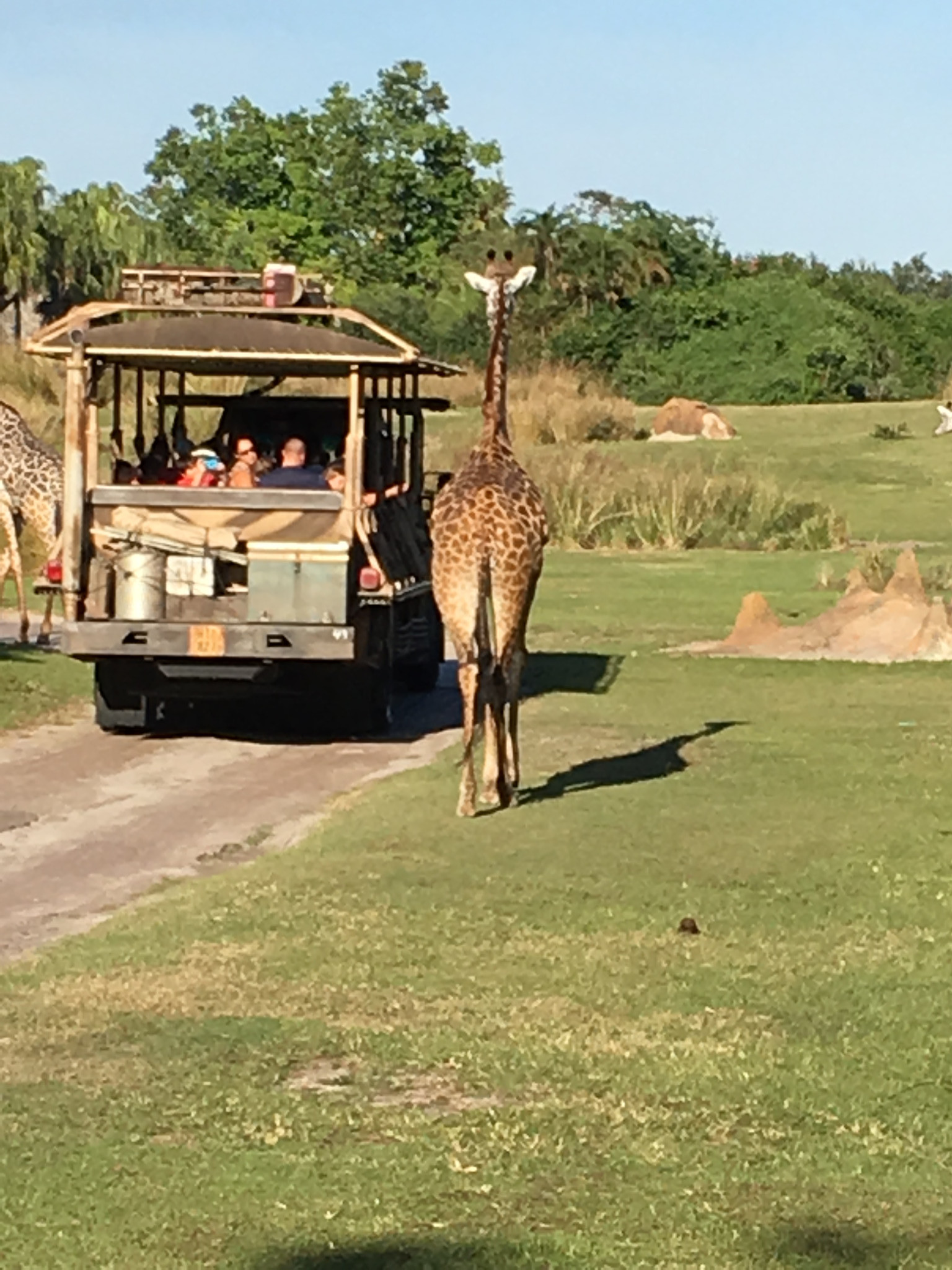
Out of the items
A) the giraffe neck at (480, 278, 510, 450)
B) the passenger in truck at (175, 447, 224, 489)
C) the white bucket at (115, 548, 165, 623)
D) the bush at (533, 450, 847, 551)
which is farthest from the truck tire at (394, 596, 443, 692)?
the bush at (533, 450, 847, 551)

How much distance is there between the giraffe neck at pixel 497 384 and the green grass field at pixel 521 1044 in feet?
6.16

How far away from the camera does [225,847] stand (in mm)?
11531

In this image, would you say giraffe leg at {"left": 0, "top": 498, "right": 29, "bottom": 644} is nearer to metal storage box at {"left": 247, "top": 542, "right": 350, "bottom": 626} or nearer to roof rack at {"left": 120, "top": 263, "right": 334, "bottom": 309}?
roof rack at {"left": 120, "top": 263, "right": 334, "bottom": 309}

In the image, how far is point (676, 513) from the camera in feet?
112

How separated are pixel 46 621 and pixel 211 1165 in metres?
13.9

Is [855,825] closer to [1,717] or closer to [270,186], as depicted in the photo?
[1,717]

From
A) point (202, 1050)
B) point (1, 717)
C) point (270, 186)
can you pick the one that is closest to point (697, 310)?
point (270, 186)

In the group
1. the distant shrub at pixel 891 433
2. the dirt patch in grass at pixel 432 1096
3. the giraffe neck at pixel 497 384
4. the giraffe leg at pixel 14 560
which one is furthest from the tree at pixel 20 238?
the dirt patch in grass at pixel 432 1096

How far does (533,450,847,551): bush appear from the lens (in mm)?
33906

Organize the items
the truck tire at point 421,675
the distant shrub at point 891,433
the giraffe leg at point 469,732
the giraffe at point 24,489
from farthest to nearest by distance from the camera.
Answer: the distant shrub at point 891,433, the giraffe at point 24,489, the truck tire at point 421,675, the giraffe leg at point 469,732

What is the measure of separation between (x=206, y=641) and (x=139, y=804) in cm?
173

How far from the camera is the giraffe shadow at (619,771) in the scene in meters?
12.8

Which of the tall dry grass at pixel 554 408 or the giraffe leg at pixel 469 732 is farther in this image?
the tall dry grass at pixel 554 408

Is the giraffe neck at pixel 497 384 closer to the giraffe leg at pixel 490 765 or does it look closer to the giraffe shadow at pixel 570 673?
the giraffe leg at pixel 490 765
